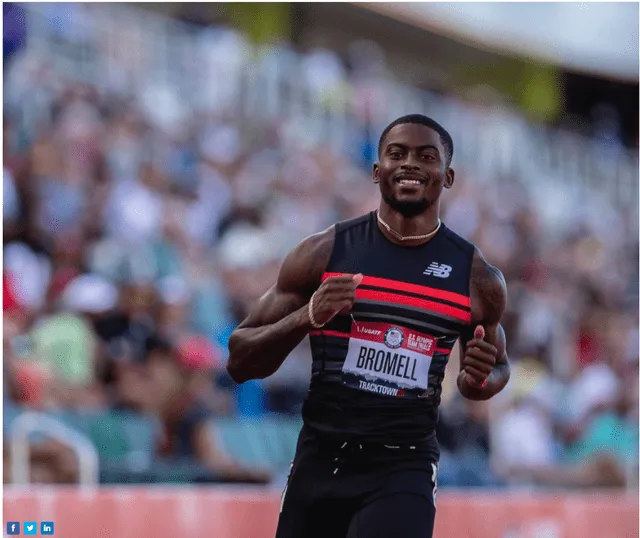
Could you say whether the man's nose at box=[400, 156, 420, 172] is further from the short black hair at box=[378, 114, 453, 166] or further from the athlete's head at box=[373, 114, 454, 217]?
the short black hair at box=[378, 114, 453, 166]

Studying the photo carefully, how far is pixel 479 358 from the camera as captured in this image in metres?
4.97

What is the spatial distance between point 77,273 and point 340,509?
5.51 meters

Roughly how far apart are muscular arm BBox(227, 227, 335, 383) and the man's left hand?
2.34 ft

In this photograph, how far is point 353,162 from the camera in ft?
50.6

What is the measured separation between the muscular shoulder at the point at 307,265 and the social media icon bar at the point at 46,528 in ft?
9.85

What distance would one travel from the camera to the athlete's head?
16.9 feet

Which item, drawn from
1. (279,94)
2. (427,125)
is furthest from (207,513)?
(279,94)

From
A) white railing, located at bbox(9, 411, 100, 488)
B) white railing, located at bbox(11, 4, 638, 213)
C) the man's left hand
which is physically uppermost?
white railing, located at bbox(11, 4, 638, 213)

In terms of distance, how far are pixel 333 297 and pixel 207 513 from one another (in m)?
3.62

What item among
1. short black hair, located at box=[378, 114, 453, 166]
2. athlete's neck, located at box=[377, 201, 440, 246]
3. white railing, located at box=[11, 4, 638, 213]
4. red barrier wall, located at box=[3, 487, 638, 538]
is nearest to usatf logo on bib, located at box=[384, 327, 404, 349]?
athlete's neck, located at box=[377, 201, 440, 246]

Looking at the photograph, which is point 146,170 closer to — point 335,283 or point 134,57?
point 134,57

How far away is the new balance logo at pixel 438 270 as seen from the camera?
5.21 metres

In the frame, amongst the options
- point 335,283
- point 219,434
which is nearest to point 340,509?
point 335,283

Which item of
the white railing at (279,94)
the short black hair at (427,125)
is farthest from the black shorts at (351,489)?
the white railing at (279,94)
